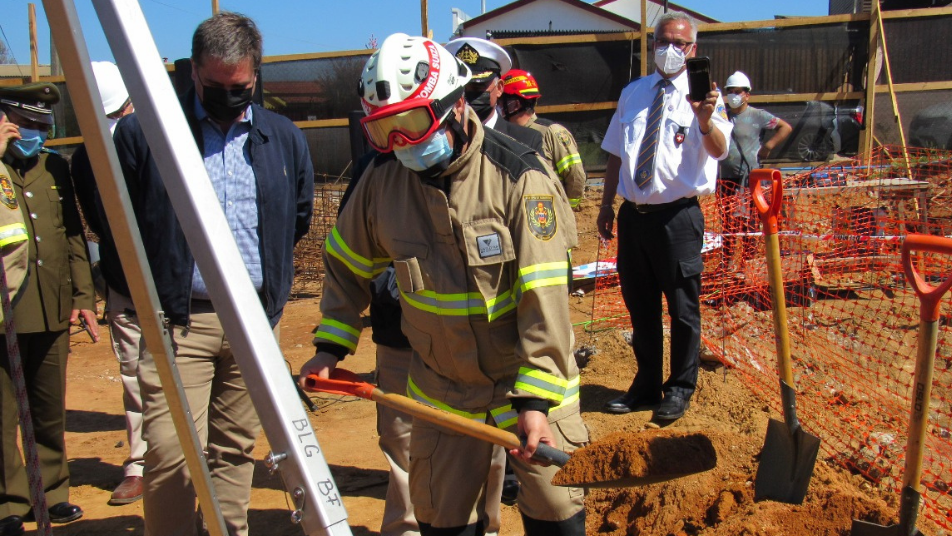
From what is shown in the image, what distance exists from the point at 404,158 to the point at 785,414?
2156 mm

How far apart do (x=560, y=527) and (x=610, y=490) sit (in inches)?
71.1

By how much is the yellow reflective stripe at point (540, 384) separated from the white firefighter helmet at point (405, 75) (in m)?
0.82

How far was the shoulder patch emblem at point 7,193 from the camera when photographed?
13.0ft

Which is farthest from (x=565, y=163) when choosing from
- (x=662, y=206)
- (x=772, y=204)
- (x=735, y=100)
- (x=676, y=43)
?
(x=735, y=100)

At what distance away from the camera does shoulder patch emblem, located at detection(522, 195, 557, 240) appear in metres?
2.49

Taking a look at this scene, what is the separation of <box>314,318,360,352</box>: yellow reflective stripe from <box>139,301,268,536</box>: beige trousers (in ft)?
1.82

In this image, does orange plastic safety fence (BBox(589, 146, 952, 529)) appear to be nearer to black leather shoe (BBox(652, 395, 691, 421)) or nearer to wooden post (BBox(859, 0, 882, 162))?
black leather shoe (BBox(652, 395, 691, 421))

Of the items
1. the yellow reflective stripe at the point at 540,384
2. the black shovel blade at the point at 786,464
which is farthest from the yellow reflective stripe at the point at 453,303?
the black shovel blade at the point at 786,464

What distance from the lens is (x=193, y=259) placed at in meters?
3.14

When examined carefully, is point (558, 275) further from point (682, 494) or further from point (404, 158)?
point (682, 494)

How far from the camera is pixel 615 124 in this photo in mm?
5074

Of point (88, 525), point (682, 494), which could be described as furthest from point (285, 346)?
point (682, 494)

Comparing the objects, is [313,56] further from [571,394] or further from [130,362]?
[571,394]

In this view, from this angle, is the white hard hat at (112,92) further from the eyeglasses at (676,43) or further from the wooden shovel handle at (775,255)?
the wooden shovel handle at (775,255)
